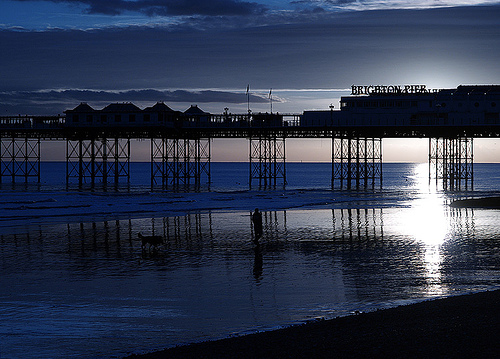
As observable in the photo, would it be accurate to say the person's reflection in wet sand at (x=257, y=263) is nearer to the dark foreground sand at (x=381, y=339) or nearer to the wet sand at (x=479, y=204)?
the dark foreground sand at (x=381, y=339)

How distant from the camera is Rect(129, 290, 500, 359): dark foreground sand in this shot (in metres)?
9.05

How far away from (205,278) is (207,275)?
422mm

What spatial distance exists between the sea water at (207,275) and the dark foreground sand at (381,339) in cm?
69

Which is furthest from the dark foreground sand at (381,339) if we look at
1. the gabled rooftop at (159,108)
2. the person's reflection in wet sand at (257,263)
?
the gabled rooftop at (159,108)

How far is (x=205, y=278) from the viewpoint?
1548 cm

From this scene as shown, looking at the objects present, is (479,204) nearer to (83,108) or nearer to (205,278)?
(205,278)

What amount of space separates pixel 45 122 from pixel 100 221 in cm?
5032

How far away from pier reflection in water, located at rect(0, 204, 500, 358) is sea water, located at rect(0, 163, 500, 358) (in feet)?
0.11

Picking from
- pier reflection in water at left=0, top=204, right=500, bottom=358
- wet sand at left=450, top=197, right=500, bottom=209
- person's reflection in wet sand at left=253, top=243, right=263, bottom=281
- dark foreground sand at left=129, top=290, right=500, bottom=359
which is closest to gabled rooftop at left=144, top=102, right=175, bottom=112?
wet sand at left=450, top=197, right=500, bottom=209

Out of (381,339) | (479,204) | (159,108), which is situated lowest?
(479,204)

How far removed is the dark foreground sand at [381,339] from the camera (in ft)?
29.7

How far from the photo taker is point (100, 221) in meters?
32.0

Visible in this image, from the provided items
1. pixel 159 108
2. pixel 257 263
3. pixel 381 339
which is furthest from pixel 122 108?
pixel 381 339

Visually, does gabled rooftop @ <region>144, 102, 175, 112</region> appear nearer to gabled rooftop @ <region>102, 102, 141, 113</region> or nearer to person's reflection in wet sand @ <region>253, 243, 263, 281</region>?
gabled rooftop @ <region>102, 102, 141, 113</region>
